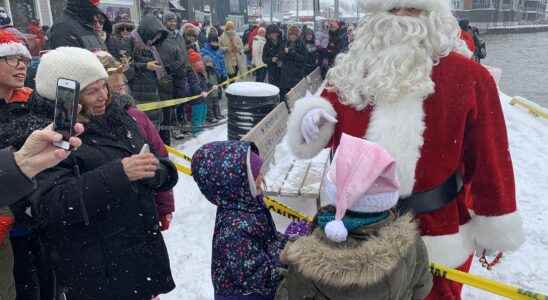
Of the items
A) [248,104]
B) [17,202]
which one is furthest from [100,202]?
[248,104]

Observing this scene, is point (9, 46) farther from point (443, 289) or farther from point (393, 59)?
point (443, 289)

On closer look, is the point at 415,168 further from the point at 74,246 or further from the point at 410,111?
the point at 74,246

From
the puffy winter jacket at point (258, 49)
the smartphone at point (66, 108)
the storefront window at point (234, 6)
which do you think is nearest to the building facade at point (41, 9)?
the puffy winter jacket at point (258, 49)

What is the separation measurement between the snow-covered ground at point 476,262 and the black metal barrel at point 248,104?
1091mm

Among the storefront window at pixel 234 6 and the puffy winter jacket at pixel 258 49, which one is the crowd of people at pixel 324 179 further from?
the storefront window at pixel 234 6

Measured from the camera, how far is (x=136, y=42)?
657 cm

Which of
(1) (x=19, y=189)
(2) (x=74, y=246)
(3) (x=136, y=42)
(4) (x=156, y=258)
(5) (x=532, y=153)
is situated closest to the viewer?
(1) (x=19, y=189)

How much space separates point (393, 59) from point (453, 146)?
19.7 inches

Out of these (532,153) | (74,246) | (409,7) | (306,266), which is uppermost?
(409,7)

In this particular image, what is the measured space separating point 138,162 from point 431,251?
146 centimetres

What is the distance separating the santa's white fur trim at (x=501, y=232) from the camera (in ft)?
6.83

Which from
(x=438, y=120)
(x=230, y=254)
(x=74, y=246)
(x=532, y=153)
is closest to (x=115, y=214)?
(x=74, y=246)

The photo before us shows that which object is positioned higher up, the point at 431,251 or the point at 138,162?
the point at 138,162

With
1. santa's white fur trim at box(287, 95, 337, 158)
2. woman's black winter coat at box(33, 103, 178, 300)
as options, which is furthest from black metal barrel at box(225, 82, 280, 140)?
woman's black winter coat at box(33, 103, 178, 300)
